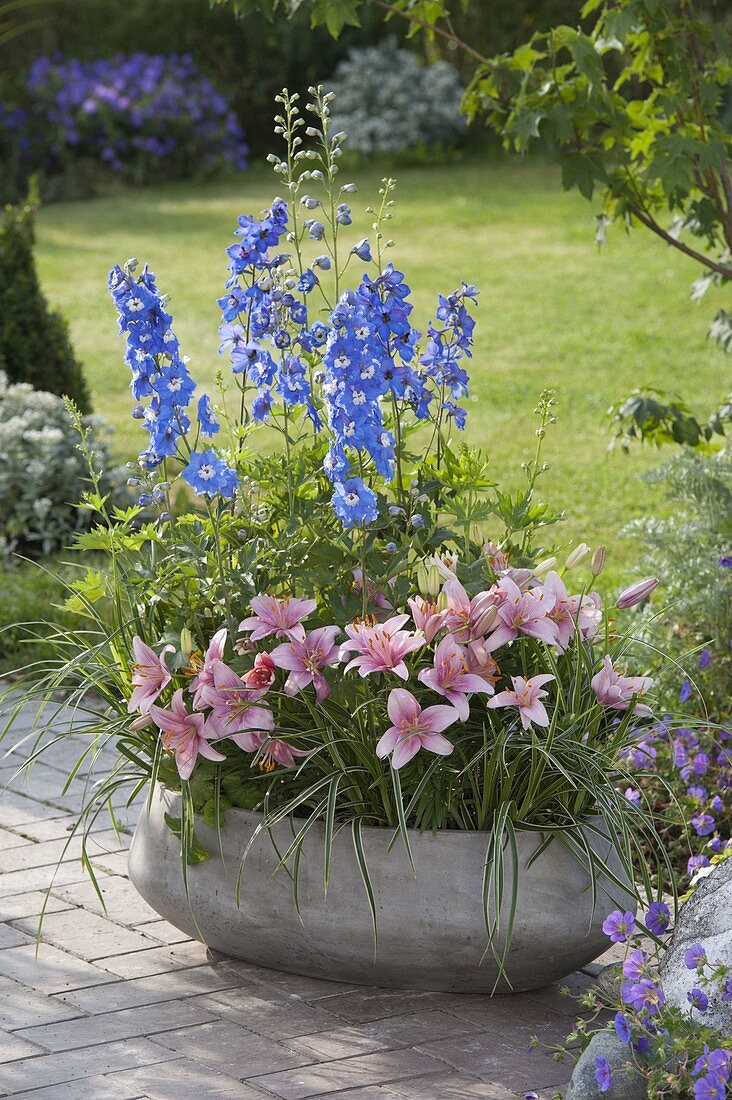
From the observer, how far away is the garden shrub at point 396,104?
1595 cm

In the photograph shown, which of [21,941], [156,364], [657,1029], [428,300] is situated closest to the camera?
[657,1029]

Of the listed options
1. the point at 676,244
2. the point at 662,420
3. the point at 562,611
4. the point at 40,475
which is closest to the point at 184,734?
the point at 562,611

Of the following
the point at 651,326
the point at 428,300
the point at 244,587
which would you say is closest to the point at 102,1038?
the point at 244,587

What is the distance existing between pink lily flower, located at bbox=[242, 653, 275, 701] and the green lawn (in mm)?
2723

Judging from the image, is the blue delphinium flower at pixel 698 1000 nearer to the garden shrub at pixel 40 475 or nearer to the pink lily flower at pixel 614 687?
the pink lily flower at pixel 614 687

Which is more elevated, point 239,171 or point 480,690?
point 239,171

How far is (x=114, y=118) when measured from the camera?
51.3ft

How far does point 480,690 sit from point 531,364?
6466mm

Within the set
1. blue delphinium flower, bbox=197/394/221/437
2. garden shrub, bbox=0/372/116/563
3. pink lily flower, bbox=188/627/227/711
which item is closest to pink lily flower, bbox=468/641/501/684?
pink lily flower, bbox=188/627/227/711

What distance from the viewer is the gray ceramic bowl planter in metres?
2.99

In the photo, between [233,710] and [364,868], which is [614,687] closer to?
[364,868]

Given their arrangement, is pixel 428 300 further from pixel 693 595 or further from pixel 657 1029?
pixel 657 1029

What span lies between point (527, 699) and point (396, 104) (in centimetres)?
1407

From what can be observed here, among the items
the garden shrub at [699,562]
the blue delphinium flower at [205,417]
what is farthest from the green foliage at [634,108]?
the blue delphinium flower at [205,417]
